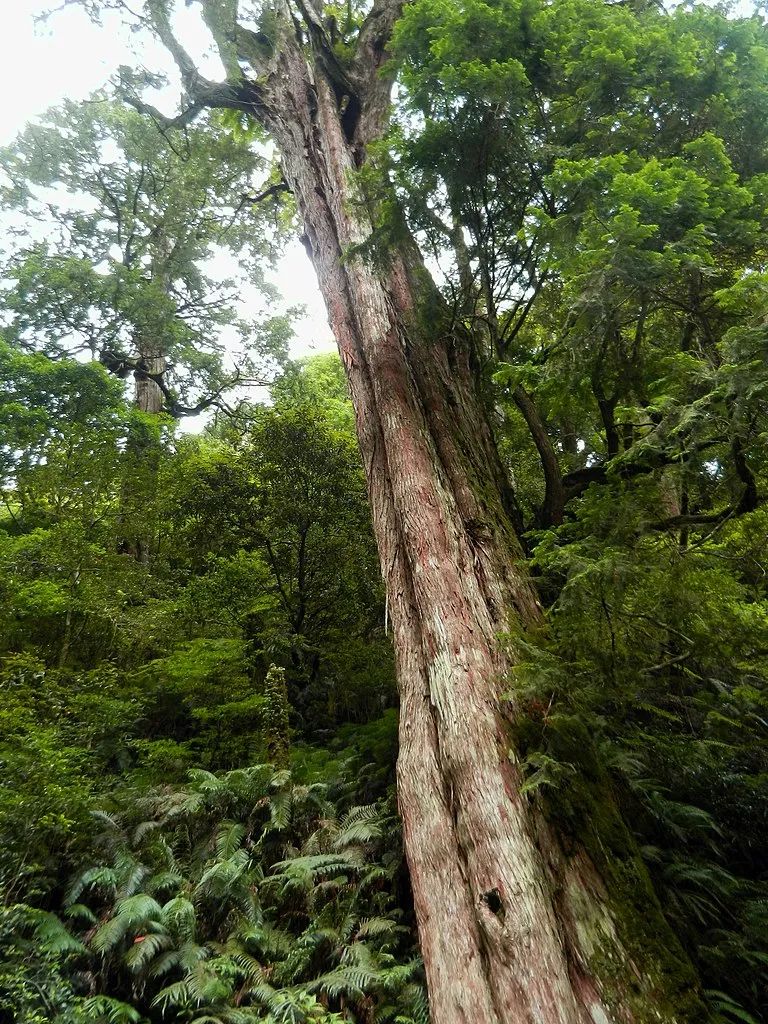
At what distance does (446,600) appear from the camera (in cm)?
379

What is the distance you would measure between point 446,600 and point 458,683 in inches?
23.8

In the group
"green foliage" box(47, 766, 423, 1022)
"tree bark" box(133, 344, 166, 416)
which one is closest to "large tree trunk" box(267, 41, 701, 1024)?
"green foliage" box(47, 766, 423, 1022)

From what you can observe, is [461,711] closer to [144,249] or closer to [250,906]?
[250,906]

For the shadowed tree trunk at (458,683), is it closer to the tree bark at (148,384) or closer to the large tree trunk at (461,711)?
the large tree trunk at (461,711)

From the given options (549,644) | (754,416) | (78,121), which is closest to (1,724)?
(549,644)

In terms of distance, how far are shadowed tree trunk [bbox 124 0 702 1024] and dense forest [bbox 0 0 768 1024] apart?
0.02 m

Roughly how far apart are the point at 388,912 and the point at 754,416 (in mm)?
3669

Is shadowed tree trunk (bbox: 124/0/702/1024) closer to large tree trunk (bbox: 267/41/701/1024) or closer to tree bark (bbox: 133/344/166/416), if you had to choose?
large tree trunk (bbox: 267/41/701/1024)

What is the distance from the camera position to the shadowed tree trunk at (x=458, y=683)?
2338mm

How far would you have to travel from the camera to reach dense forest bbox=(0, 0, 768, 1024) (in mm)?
2777

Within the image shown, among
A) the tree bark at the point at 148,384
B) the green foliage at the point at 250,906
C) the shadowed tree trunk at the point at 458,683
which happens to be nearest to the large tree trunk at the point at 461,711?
the shadowed tree trunk at the point at 458,683

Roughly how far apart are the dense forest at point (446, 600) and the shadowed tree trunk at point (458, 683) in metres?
0.02

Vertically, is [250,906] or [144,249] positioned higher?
[144,249]

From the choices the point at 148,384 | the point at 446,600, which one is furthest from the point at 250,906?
the point at 148,384
